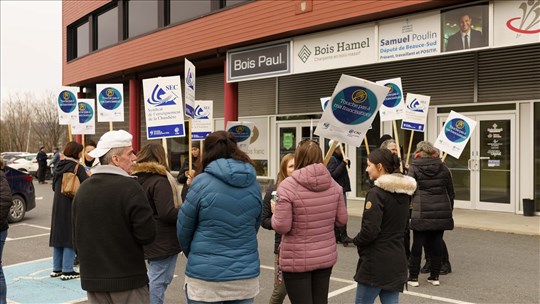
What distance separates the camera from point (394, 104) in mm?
9109

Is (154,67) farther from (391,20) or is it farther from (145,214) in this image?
(145,214)

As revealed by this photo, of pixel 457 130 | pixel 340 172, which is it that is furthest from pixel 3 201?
pixel 457 130

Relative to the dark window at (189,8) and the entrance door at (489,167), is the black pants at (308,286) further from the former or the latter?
the dark window at (189,8)

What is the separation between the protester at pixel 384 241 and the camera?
13.4 ft

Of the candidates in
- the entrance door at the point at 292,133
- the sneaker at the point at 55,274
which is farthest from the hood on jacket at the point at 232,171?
the entrance door at the point at 292,133

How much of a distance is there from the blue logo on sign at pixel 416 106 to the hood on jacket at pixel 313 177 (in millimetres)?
6186

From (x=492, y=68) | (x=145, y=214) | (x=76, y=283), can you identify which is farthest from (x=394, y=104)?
(x=145, y=214)

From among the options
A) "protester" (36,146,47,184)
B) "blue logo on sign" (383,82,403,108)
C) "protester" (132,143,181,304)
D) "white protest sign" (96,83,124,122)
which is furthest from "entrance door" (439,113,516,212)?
"protester" (36,146,47,184)

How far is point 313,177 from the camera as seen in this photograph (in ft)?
12.6

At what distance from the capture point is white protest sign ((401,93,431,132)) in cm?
948

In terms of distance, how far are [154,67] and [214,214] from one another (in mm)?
18628

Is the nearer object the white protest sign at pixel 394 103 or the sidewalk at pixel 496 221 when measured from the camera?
the white protest sign at pixel 394 103

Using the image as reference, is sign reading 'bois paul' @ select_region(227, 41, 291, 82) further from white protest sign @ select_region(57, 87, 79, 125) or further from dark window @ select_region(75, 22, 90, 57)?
dark window @ select_region(75, 22, 90, 57)

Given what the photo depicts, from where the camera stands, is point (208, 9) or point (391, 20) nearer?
point (391, 20)
